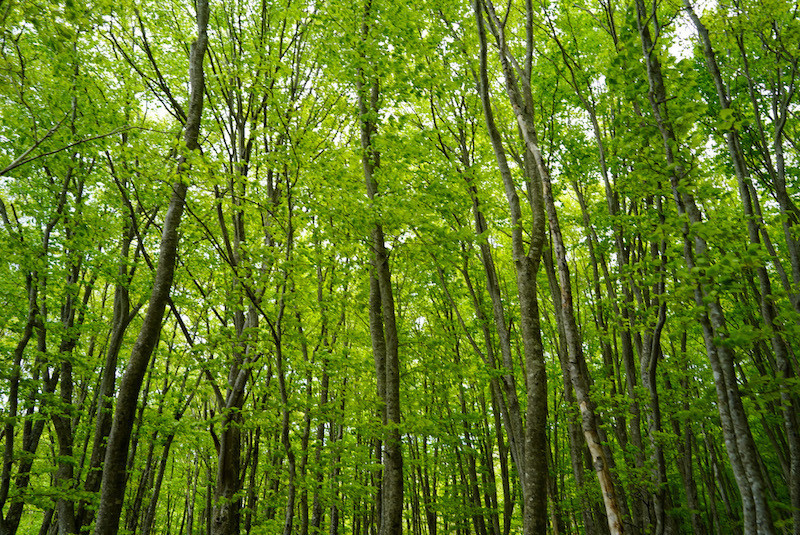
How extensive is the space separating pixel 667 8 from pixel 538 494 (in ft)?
30.2

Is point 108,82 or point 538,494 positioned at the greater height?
point 108,82

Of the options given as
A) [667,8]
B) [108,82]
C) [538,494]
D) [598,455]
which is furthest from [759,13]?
[108,82]

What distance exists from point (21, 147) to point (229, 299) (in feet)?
17.4

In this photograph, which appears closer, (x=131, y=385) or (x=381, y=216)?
(x=131, y=385)

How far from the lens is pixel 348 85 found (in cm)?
951

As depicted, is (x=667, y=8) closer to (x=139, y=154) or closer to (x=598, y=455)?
(x=598, y=455)

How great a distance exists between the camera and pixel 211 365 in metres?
6.84

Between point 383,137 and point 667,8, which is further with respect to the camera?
point 667,8

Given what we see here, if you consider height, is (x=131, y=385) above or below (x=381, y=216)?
below

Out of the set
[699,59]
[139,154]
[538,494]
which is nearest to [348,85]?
[139,154]

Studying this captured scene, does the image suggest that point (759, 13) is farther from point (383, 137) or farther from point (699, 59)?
point (383, 137)

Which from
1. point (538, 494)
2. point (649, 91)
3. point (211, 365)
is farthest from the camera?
point (211, 365)

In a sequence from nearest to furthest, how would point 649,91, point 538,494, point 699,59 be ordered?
point 538,494 → point 649,91 → point 699,59

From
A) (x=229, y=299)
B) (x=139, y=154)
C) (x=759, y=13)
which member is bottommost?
(x=229, y=299)
